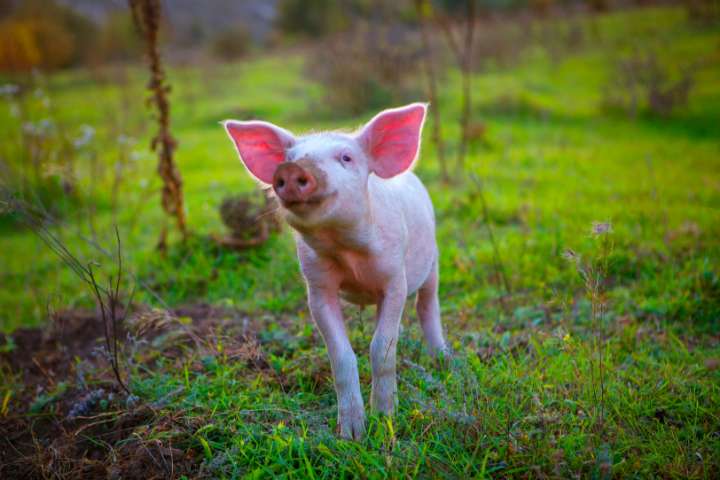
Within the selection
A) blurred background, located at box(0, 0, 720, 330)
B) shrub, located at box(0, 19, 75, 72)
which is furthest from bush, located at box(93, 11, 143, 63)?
blurred background, located at box(0, 0, 720, 330)

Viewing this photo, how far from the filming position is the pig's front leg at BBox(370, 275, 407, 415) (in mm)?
3023

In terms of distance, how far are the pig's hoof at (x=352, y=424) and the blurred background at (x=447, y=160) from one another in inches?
44.5

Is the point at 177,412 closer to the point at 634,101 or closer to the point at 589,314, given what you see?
the point at 589,314

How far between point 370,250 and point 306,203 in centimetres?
54

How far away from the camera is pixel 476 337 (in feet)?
13.5

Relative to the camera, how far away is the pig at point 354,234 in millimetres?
2826

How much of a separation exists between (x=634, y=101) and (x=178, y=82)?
1740 centimetres

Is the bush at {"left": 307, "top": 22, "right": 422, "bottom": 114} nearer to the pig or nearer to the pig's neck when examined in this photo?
the pig

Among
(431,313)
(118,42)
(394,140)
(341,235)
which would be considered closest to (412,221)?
(394,140)

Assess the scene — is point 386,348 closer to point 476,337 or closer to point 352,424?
point 352,424

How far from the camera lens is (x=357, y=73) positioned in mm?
13953

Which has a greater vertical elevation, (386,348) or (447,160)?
(386,348)

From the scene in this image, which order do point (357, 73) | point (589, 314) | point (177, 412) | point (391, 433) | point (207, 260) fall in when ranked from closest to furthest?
point (391, 433)
point (177, 412)
point (589, 314)
point (207, 260)
point (357, 73)

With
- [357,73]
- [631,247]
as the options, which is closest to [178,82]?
[357,73]
